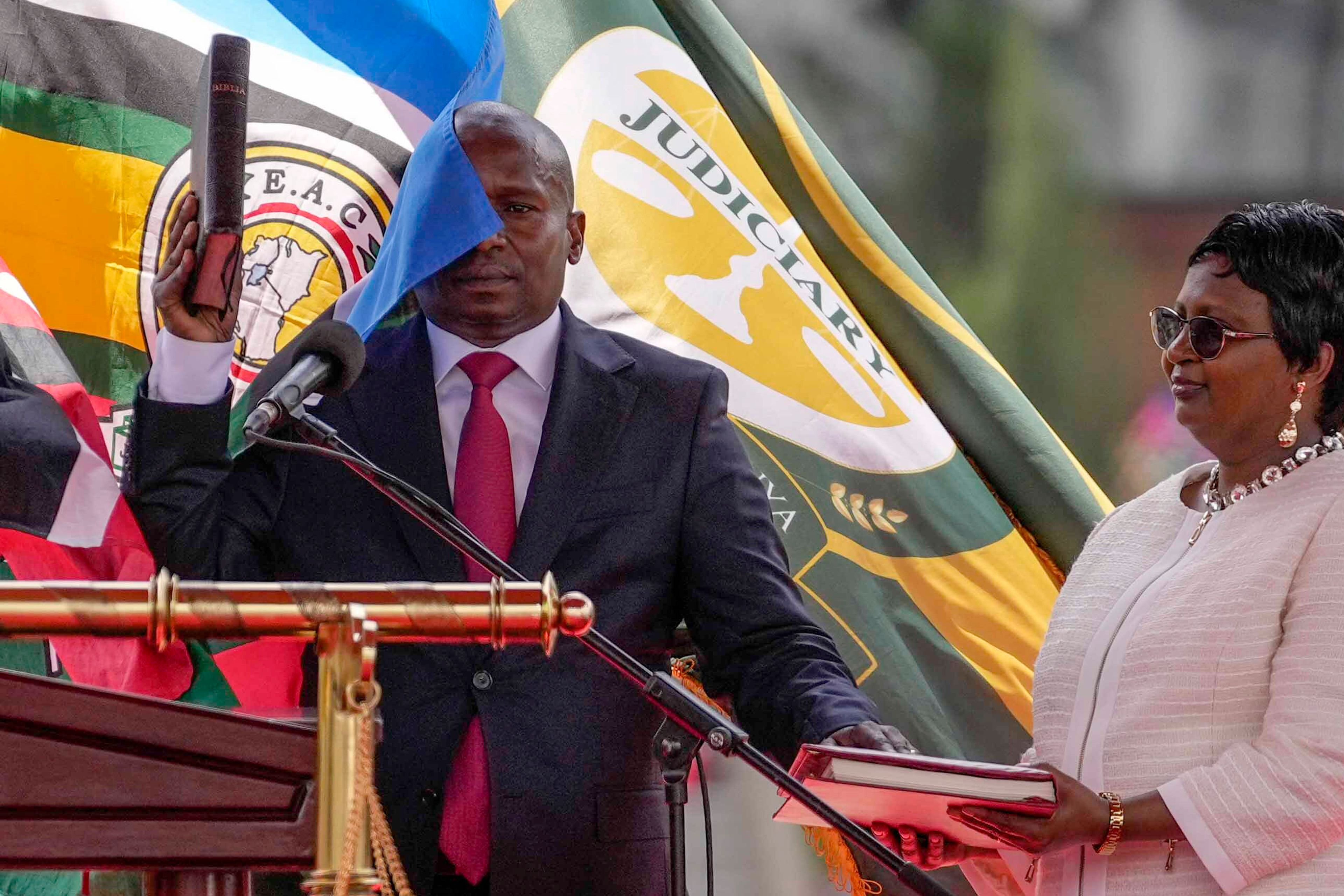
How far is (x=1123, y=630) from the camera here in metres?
2.12

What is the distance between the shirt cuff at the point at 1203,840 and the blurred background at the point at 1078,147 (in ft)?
11.0

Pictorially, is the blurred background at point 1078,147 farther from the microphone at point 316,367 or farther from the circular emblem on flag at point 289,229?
the microphone at point 316,367

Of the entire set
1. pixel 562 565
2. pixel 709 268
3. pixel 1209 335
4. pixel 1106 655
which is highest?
pixel 709 268

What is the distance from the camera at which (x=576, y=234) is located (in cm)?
265

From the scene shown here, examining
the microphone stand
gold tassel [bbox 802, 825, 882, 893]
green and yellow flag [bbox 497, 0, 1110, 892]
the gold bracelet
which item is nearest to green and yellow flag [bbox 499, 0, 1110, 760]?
green and yellow flag [bbox 497, 0, 1110, 892]

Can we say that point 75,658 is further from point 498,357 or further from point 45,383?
point 498,357

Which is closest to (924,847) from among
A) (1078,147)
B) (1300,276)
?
(1300,276)

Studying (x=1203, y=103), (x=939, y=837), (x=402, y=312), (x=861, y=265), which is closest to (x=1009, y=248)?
(x=1203, y=103)

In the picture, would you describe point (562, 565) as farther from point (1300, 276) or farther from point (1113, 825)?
point (1300, 276)

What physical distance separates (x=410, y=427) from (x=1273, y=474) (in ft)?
3.90

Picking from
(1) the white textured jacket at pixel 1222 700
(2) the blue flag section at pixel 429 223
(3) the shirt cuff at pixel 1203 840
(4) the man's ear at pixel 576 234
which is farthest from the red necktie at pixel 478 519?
(3) the shirt cuff at pixel 1203 840

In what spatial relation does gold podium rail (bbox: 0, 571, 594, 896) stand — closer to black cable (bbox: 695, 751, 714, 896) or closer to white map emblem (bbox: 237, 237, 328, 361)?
black cable (bbox: 695, 751, 714, 896)

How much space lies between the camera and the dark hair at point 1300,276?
2.08 meters

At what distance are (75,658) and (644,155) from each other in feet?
4.43
